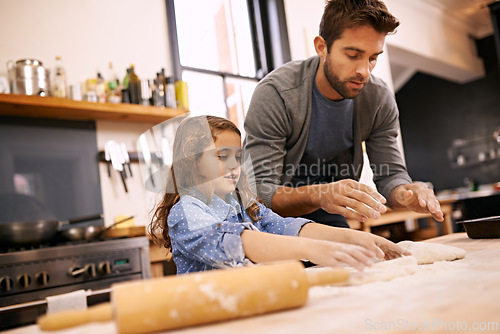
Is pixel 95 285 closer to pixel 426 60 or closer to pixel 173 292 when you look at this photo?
pixel 173 292

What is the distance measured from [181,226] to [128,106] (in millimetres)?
1615

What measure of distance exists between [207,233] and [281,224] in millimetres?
292

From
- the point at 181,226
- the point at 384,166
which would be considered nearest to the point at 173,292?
the point at 181,226

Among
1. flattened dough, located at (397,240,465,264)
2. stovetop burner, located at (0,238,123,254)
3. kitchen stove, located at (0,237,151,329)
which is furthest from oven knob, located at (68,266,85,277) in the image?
flattened dough, located at (397,240,465,264)

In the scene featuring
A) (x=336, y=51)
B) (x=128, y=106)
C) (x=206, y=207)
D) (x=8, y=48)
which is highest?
(x=8, y=48)

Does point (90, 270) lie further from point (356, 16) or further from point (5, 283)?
point (356, 16)

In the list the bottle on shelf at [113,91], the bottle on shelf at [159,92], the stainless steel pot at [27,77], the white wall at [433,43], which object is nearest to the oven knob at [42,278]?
the stainless steel pot at [27,77]

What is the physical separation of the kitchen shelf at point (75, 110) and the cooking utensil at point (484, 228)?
5.53 feet

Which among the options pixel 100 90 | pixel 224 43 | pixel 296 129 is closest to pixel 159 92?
pixel 100 90

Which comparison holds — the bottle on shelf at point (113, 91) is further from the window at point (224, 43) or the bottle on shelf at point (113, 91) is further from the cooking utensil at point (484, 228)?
the cooking utensil at point (484, 228)

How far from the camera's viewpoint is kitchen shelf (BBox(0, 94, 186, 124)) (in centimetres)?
196

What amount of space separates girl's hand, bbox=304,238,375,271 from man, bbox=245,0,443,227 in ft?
1.36

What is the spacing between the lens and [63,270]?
1.68 metres

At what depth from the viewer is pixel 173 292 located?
0.39 meters
